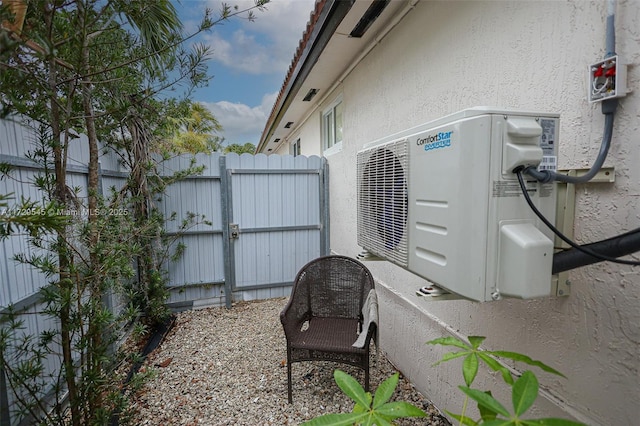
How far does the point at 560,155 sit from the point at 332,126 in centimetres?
378

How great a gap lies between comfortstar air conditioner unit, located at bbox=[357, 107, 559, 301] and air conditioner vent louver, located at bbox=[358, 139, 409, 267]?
15 centimetres

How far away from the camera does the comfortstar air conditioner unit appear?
3.04ft

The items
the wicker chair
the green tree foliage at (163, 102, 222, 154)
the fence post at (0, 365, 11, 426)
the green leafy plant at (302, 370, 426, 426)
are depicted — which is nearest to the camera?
the green leafy plant at (302, 370, 426, 426)

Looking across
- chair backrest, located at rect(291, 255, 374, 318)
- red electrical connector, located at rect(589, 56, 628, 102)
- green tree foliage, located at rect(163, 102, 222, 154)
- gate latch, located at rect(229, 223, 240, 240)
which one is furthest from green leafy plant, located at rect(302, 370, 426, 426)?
green tree foliage, located at rect(163, 102, 222, 154)

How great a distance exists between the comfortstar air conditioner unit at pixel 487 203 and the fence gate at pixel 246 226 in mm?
3708

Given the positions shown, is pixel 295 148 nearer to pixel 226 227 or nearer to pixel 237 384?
pixel 226 227

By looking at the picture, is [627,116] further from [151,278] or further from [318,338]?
[151,278]

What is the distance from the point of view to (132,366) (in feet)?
9.27

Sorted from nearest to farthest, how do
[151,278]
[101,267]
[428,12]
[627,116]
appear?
[627,116] → [101,267] → [428,12] → [151,278]

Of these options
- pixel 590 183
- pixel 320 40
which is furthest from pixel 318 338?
pixel 320 40

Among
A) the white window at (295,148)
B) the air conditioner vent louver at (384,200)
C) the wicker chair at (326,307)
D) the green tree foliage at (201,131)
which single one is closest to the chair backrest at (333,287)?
the wicker chair at (326,307)

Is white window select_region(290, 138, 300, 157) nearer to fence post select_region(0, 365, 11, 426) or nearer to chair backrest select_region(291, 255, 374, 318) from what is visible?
chair backrest select_region(291, 255, 374, 318)

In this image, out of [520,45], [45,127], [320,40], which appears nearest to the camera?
[520,45]

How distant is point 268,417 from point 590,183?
2.52 meters
